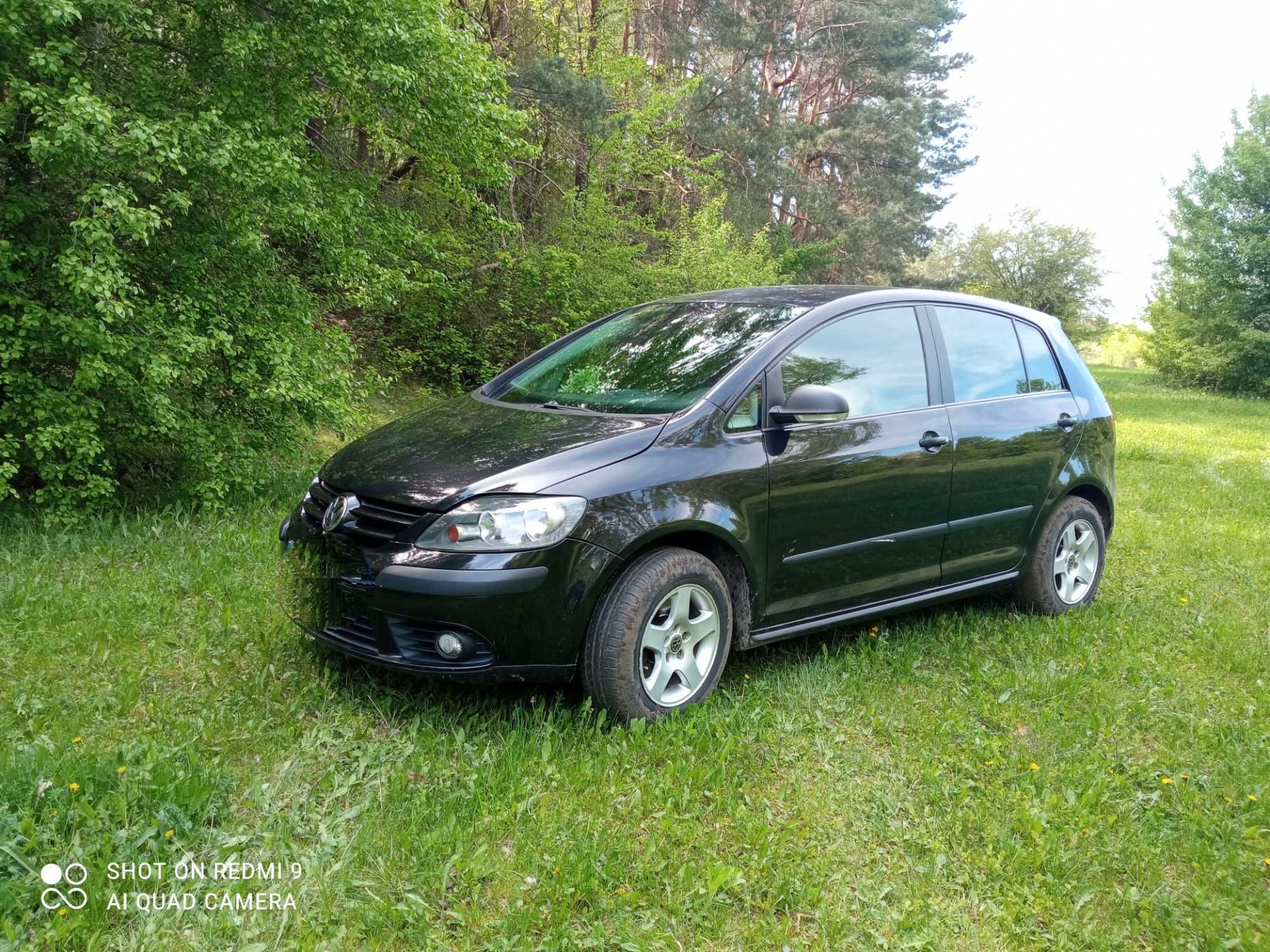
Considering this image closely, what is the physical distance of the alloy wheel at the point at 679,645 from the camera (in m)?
3.60

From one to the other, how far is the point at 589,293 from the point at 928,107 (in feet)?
51.4

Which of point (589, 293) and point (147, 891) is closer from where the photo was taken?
point (147, 891)

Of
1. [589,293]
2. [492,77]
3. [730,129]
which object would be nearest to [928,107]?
[730,129]

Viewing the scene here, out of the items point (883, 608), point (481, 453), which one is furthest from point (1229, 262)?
point (481, 453)

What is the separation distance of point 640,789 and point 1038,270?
149 feet

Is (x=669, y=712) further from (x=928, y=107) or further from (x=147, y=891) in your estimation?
(x=928, y=107)

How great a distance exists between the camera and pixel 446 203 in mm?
12422

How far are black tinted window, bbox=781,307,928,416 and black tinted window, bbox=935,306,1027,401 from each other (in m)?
0.25

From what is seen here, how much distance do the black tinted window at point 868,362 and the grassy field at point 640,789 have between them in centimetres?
118

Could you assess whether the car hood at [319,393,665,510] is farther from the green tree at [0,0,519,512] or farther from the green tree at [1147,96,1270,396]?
the green tree at [1147,96,1270,396]

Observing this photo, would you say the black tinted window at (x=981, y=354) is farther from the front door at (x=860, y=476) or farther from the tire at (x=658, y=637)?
the tire at (x=658, y=637)

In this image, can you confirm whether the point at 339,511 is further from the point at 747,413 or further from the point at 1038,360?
the point at 1038,360

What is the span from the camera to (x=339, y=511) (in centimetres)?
361

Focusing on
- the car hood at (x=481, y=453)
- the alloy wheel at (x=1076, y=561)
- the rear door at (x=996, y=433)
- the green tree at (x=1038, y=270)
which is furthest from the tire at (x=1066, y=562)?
the green tree at (x=1038, y=270)
